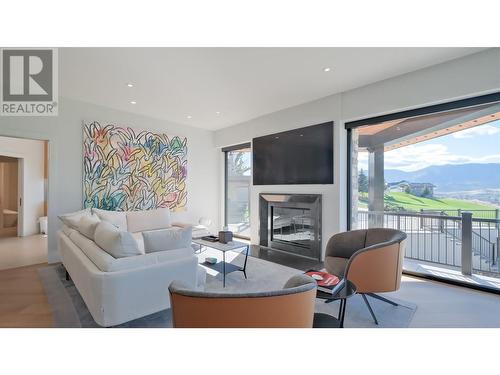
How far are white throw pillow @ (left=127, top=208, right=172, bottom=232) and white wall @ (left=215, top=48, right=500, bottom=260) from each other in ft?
6.47

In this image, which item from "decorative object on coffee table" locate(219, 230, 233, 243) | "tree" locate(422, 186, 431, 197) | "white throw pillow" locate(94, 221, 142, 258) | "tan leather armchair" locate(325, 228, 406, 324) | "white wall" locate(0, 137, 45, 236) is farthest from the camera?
"white wall" locate(0, 137, 45, 236)

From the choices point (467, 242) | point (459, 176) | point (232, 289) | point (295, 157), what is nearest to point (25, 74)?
point (232, 289)

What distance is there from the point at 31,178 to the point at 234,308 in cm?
776

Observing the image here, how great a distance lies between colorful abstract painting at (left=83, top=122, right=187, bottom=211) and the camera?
442 cm

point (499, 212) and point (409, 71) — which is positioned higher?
point (409, 71)

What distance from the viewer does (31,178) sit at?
20.4 feet

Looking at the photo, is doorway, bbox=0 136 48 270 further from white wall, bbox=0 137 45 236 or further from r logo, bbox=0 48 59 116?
r logo, bbox=0 48 59 116

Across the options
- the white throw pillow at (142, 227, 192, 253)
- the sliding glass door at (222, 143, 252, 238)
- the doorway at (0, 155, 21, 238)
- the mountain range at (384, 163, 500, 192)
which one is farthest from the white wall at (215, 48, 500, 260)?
the doorway at (0, 155, 21, 238)

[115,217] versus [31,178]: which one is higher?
[31,178]

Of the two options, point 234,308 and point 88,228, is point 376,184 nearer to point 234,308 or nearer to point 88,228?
point 234,308

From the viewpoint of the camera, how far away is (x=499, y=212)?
2896mm

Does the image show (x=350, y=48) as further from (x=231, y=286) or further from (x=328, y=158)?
(x=231, y=286)

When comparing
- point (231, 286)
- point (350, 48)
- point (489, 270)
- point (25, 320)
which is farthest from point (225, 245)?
point (489, 270)
